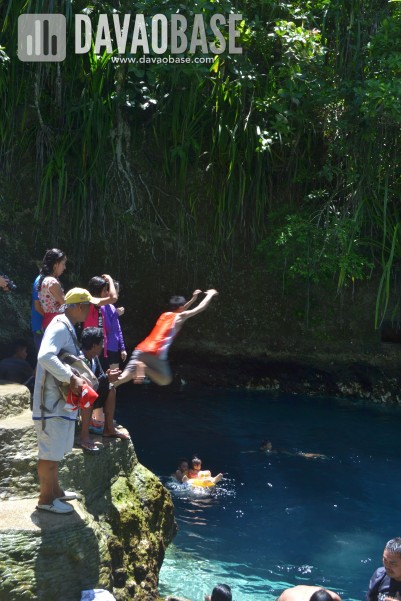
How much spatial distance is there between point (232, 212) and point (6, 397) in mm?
6388

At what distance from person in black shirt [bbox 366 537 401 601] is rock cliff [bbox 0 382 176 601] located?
171 centimetres

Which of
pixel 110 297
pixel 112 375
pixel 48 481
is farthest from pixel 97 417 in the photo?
pixel 48 481

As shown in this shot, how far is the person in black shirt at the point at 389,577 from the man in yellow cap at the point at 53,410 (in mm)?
1985

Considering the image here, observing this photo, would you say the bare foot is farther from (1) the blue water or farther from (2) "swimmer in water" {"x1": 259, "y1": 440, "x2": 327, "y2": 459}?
(2) "swimmer in water" {"x1": 259, "y1": 440, "x2": 327, "y2": 459}

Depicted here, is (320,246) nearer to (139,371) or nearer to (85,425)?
(139,371)

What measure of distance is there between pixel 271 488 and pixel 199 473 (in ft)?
2.81

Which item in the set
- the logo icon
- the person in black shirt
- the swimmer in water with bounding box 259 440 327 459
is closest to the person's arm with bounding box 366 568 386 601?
the person in black shirt

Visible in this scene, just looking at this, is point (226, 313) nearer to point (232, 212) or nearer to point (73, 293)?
point (232, 212)

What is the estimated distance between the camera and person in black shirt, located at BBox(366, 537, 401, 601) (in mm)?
4980

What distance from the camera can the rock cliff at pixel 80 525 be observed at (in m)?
5.13

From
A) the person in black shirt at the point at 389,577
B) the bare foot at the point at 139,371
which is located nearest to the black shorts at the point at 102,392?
the bare foot at the point at 139,371

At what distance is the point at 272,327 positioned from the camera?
13641 mm

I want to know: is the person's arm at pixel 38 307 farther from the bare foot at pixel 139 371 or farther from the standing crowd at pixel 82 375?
the bare foot at pixel 139 371

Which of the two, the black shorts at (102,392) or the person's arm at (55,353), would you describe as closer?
the person's arm at (55,353)
